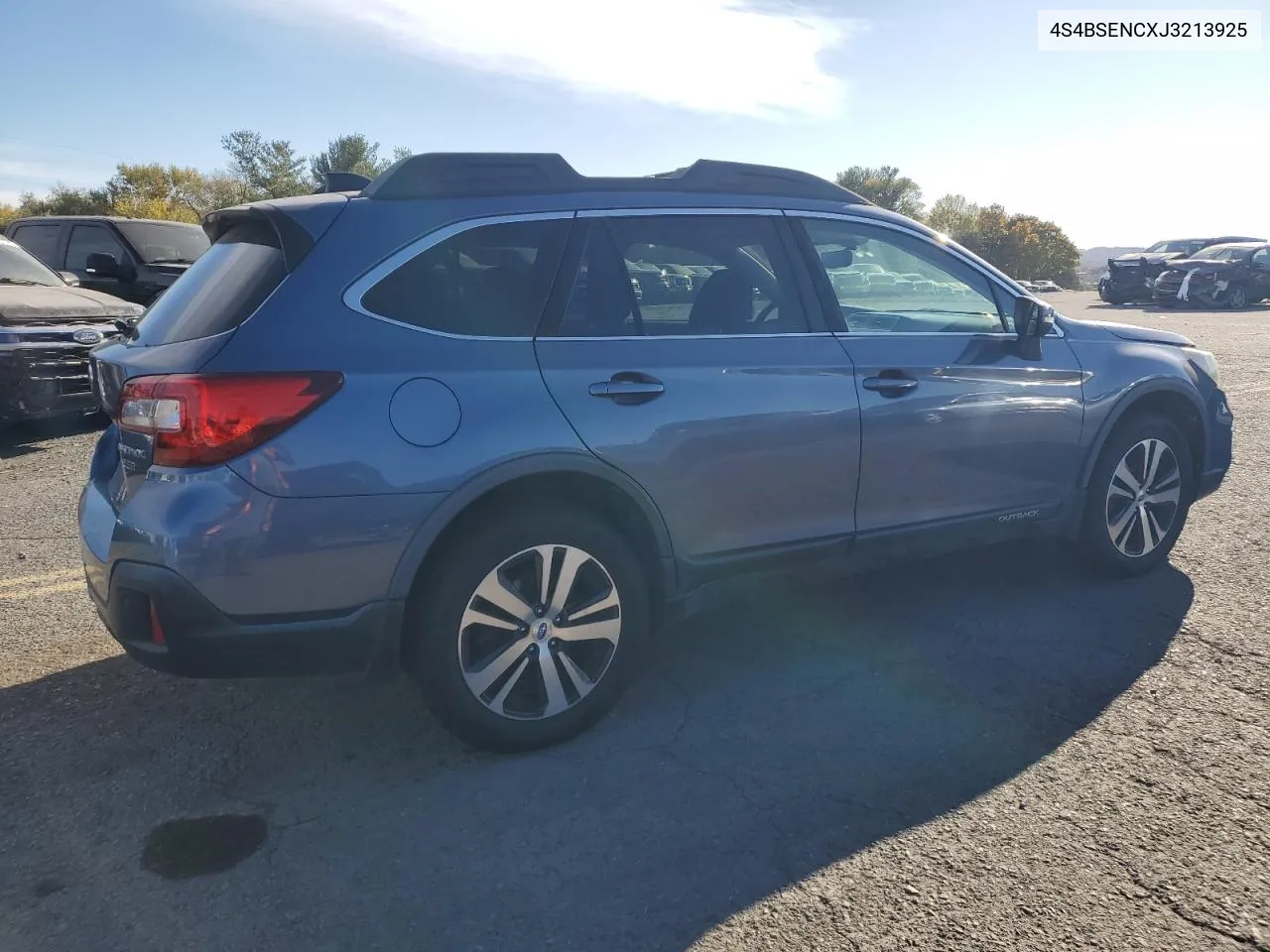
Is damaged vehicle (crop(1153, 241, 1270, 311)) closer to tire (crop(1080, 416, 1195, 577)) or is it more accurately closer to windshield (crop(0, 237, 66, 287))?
tire (crop(1080, 416, 1195, 577))

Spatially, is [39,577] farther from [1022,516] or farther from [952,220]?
[952,220]

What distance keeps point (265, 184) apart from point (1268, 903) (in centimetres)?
5487

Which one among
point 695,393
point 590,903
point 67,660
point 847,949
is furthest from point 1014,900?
point 67,660

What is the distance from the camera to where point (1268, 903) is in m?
2.57

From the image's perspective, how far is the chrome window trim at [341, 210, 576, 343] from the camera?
10.1 feet

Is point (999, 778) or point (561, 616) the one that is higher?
point (561, 616)

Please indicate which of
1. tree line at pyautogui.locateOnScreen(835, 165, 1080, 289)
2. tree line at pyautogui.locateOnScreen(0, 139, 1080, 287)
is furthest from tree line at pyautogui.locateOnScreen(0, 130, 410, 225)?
tree line at pyautogui.locateOnScreen(835, 165, 1080, 289)

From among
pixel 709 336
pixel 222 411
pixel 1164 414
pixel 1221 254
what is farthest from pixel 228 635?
pixel 1221 254

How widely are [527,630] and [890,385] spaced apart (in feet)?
5.65

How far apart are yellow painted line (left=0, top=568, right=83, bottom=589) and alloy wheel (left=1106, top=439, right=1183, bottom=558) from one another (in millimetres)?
5027

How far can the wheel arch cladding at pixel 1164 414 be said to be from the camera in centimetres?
473

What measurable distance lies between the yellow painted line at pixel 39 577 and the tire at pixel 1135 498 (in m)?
4.91

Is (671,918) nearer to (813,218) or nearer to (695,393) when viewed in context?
(695,393)

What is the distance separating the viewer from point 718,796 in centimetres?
311
